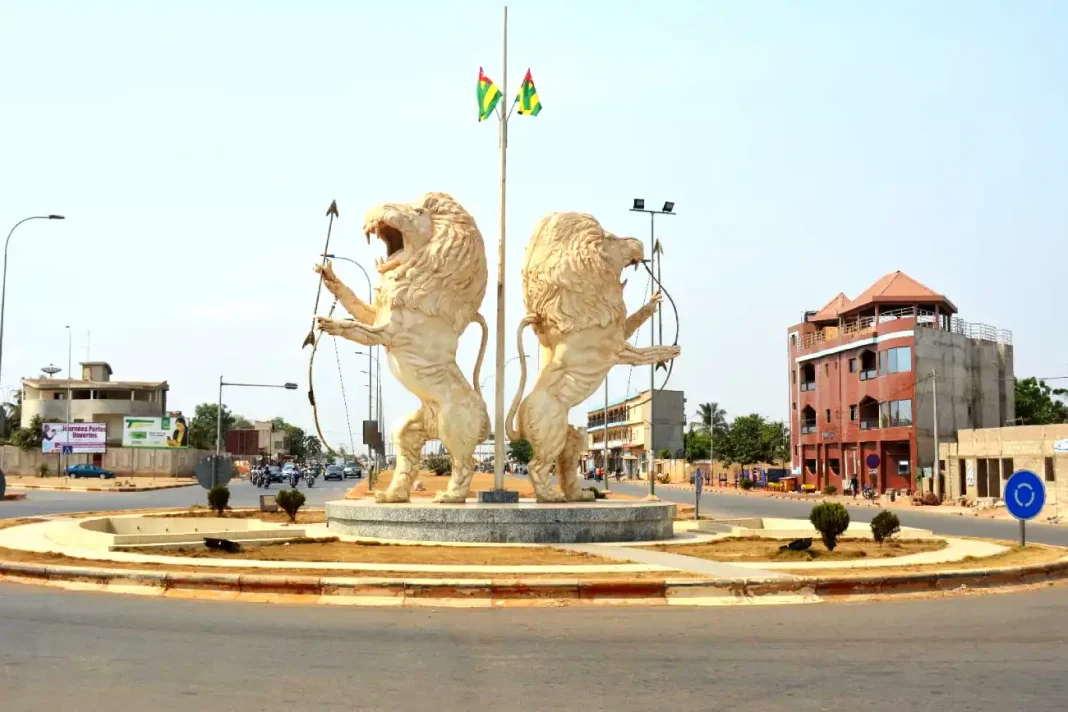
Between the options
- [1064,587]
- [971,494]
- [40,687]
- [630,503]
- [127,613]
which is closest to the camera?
[40,687]

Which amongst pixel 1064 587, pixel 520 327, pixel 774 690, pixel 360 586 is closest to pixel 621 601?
pixel 360 586

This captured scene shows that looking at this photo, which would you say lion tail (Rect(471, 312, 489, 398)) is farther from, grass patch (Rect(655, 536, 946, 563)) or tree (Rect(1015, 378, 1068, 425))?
tree (Rect(1015, 378, 1068, 425))

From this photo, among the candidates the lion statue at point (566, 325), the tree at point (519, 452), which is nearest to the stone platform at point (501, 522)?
the lion statue at point (566, 325)

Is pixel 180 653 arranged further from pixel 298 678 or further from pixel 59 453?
Answer: pixel 59 453

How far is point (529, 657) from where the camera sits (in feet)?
26.8

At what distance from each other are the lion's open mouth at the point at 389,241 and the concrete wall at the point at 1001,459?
2523 cm

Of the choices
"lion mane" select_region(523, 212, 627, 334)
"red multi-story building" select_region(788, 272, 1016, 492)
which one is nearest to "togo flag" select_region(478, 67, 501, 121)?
"lion mane" select_region(523, 212, 627, 334)

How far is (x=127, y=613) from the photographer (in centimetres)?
1034

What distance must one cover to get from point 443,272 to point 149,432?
206 ft

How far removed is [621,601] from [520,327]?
9200 mm

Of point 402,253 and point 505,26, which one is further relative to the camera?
point 505,26

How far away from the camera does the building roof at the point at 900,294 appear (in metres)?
62.0

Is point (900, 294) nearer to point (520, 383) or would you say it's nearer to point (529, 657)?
point (520, 383)

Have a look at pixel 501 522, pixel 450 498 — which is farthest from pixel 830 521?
pixel 450 498
